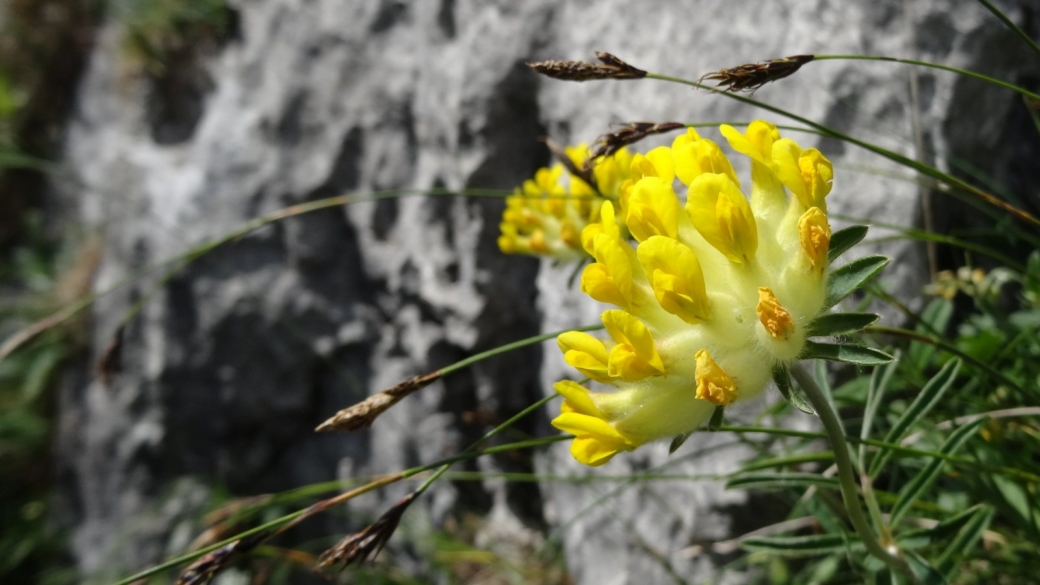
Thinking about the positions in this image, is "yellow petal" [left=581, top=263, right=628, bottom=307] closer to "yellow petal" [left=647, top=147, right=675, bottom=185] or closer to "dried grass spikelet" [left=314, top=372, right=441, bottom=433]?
"yellow petal" [left=647, top=147, right=675, bottom=185]

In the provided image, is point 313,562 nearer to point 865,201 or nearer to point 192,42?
point 865,201

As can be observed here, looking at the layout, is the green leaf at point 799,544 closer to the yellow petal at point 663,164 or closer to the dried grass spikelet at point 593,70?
the yellow petal at point 663,164

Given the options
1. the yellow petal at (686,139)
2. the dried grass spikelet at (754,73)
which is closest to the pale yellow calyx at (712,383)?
the yellow petal at (686,139)

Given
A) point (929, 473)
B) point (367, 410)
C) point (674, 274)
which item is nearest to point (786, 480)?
point (929, 473)

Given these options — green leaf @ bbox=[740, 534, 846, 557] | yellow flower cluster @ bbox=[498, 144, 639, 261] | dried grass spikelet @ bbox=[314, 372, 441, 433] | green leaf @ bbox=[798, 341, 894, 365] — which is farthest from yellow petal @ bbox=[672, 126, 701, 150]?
green leaf @ bbox=[740, 534, 846, 557]

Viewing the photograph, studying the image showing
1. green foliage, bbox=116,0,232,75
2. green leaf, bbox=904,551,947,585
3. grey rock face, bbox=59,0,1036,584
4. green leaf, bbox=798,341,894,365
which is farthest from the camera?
green foliage, bbox=116,0,232,75

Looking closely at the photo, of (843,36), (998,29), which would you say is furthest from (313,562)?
(998,29)
